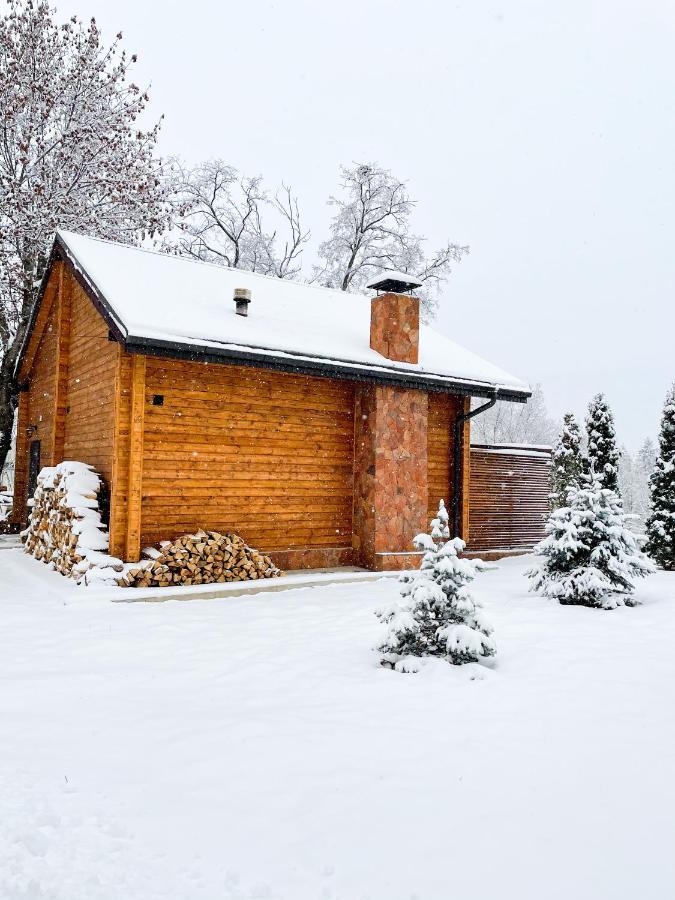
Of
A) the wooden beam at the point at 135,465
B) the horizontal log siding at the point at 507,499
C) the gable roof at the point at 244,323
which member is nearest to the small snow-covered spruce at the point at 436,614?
the wooden beam at the point at 135,465

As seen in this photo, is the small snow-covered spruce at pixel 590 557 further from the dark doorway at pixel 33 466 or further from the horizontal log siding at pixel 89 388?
the dark doorway at pixel 33 466

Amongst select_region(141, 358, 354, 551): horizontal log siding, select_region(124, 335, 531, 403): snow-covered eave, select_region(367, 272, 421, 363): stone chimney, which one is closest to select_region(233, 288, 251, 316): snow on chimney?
select_region(141, 358, 354, 551): horizontal log siding

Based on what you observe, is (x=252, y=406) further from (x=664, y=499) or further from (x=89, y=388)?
(x=664, y=499)

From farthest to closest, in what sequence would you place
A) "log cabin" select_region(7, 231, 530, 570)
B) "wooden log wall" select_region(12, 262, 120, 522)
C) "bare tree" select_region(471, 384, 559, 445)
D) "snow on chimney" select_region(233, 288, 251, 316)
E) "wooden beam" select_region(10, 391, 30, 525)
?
1. "bare tree" select_region(471, 384, 559, 445)
2. "wooden beam" select_region(10, 391, 30, 525)
3. "snow on chimney" select_region(233, 288, 251, 316)
4. "wooden log wall" select_region(12, 262, 120, 522)
5. "log cabin" select_region(7, 231, 530, 570)

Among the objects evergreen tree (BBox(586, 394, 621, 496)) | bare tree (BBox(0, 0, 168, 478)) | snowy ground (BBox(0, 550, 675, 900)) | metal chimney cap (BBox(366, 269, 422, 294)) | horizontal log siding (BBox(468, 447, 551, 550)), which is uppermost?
bare tree (BBox(0, 0, 168, 478))

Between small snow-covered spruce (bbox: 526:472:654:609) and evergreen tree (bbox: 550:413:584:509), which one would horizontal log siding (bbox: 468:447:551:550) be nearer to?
Result: small snow-covered spruce (bbox: 526:472:654:609)

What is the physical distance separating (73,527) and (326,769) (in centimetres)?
648

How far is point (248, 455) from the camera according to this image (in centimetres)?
1015

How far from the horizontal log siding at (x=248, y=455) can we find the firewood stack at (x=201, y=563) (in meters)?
0.52

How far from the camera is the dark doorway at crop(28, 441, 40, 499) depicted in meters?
13.9

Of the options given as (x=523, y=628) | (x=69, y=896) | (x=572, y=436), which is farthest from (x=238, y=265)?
(x=69, y=896)

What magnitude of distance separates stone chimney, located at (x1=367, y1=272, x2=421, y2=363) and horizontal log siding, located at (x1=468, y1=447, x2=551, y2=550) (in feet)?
8.72

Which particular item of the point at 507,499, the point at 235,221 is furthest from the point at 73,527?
the point at 235,221

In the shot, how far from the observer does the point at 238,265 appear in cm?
2556
